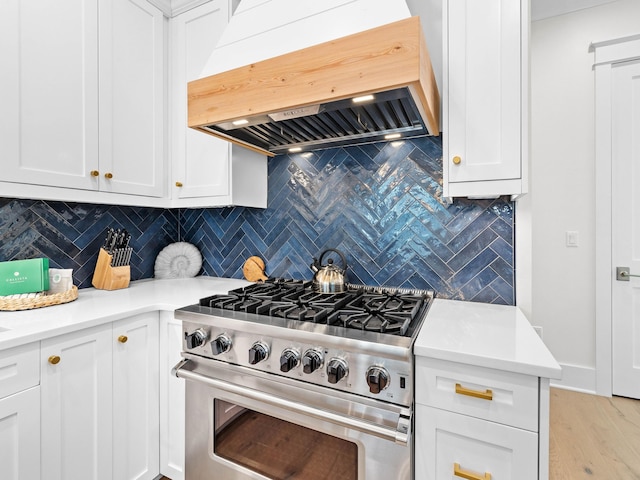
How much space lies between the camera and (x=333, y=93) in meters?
1.12

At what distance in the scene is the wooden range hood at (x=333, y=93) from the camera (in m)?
1.04

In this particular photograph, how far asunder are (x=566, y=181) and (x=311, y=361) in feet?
8.88

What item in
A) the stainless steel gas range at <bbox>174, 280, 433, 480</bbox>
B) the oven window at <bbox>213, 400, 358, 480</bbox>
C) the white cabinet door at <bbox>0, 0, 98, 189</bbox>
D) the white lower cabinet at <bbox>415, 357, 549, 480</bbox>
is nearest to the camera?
the white lower cabinet at <bbox>415, 357, 549, 480</bbox>

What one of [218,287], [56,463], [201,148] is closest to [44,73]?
[201,148]

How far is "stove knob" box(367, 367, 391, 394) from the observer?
3.08 feet

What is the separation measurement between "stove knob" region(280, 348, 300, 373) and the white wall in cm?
224

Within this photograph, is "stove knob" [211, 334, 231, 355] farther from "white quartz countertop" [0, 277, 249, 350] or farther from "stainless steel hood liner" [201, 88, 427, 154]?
"stainless steel hood liner" [201, 88, 427, 154]

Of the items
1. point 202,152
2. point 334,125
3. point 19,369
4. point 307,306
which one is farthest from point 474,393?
point 202,152

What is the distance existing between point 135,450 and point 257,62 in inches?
71.9

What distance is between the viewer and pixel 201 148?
189 centimetres

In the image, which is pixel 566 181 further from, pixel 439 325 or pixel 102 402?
pixel 102 402

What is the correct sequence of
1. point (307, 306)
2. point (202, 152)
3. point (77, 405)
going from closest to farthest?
point (77, 405) → point (307, 306) → point (202, 152)

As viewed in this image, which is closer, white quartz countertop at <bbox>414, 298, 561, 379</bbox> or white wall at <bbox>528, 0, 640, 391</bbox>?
white quartz countertop at <bbox>414, 298, 561, 379</bbox>

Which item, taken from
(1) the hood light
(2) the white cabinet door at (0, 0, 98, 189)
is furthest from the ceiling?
(2) the white cabinet door at (0, 0, 98, 189)
